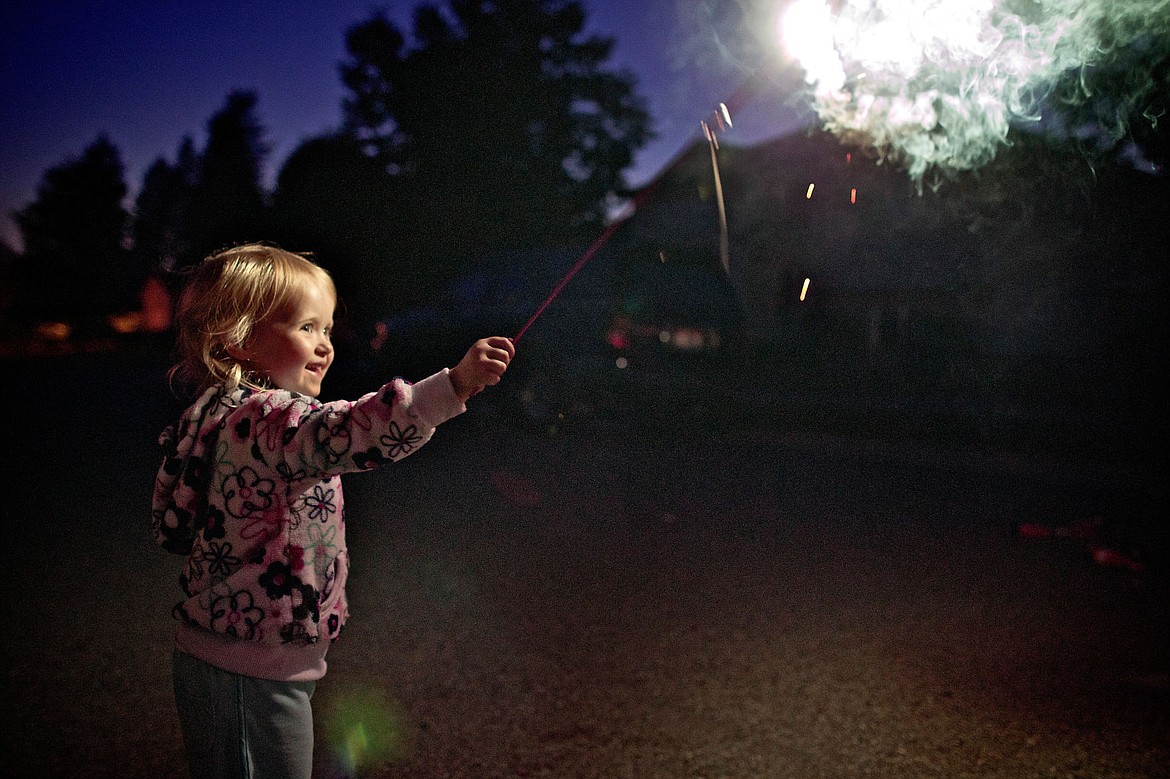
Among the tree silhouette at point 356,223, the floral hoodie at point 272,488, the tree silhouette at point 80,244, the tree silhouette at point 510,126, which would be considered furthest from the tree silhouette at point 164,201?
the floral hoodie at point 272,488

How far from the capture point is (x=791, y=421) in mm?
10414

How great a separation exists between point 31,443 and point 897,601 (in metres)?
9.58

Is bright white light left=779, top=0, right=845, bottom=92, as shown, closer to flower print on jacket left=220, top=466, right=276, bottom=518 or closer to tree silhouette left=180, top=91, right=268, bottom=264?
flower print on jacket left=220, top=466, right=276, bottom=518

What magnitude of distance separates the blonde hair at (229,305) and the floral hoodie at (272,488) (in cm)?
9

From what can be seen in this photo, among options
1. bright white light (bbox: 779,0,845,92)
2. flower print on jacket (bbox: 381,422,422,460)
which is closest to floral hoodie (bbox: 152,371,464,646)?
flower print on jacket (bbox: 381,422,422,460)

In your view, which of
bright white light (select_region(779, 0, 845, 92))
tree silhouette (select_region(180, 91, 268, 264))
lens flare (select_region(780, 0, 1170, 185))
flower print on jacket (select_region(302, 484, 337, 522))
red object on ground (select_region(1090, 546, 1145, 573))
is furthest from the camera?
tree silhouette (select_region(180, 91, 268, 264))

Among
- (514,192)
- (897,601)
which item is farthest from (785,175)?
(897,601)

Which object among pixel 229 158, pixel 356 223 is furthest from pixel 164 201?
pixel 356 223

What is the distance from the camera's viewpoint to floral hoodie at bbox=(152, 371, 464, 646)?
1.61m

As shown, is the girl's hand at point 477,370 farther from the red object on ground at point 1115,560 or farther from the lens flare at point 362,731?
the red object on ground at point 1115,560

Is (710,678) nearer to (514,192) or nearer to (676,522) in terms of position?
(676,522)

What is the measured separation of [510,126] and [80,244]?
156ft

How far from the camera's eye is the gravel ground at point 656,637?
2820mm

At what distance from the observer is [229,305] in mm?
1772
